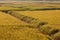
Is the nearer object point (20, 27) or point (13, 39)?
point (13, 39)

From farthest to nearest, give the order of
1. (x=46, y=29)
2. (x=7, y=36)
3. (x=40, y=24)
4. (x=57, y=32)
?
(x=40, y=24) → (x=46, y=29) → (x=57, y=32) → (x=7, y=36)

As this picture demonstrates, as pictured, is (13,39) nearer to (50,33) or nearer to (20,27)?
(50,33)

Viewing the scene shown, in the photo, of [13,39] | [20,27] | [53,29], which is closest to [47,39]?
[13,39]

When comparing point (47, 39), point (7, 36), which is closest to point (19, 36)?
point (7, 36)

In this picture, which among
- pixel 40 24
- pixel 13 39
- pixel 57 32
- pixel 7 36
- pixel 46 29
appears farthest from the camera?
pixel 40 24

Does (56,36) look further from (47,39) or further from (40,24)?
(40,24)

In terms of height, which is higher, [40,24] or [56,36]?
[56,36]

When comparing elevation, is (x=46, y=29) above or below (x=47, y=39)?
below

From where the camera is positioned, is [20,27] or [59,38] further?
[20,27]

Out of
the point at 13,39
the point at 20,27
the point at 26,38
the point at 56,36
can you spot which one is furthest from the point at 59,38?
the point at 20,27
